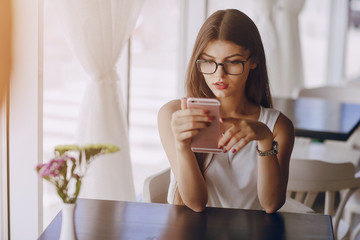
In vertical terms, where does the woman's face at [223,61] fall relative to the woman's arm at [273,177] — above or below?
above

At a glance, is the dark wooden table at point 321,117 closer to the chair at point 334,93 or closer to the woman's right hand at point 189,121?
the chair at point 334,93

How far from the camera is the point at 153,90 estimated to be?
7.61m

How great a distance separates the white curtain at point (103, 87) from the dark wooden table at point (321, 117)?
0.95m

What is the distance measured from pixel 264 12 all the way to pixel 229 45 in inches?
123

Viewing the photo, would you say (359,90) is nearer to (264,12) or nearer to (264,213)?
(264,12)

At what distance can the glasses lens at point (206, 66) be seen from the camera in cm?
151

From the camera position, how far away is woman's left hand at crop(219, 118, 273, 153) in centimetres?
131

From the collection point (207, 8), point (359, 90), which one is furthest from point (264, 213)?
point (207, 8)

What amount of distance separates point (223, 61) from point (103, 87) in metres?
1.05

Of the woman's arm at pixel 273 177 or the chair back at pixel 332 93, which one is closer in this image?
the woman's arm at pixel 273 177

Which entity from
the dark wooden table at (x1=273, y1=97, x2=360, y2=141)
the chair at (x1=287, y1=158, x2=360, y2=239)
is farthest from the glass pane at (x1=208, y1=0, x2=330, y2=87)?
the chair at (x1=287, y1=158, x2=360, y2=239)

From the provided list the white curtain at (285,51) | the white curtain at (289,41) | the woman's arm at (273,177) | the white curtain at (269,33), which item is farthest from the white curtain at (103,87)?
the white curtain at (289,41)

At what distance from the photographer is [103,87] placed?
245 centimetres

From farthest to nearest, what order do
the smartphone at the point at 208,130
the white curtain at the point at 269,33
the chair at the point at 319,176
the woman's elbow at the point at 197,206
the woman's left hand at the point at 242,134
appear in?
the white curtain at the point at 269,33, the chair at the point at 319,176, the woman's elbow at the point at 197,206, the woman's left hand at the point at 242,134, the smartphone at the point at 208,130
